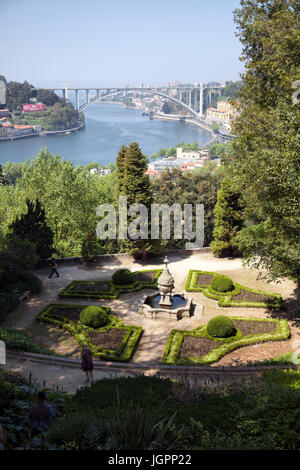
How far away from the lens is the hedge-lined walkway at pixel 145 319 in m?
14.6

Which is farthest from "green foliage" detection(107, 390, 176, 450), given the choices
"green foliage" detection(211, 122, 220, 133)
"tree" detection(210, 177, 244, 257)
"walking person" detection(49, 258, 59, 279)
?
"green foliage" detection(211, 122, 220, 133)

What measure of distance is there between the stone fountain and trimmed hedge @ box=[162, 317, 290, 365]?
137 cm

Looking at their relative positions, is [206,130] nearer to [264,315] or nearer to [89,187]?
[89,187]

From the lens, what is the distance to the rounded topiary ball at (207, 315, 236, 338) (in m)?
15.2

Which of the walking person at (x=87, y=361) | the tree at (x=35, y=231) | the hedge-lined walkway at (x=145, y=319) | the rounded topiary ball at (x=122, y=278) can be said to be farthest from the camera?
the tree at (x=35, y=231)

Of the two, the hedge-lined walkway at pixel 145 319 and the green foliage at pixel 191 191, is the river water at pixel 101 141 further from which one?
the hedge-lined walkway at pixel 145 319

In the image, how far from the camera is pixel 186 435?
660cm

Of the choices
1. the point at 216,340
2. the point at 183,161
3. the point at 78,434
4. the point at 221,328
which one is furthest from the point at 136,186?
the point at 183,161

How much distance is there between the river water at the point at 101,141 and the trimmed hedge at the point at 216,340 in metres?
103

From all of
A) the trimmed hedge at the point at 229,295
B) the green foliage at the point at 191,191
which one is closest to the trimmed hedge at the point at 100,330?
the trimmed hedge at the point at 229,295

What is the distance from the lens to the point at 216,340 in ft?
49.6

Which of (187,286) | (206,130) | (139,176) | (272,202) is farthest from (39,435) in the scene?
(206,130)

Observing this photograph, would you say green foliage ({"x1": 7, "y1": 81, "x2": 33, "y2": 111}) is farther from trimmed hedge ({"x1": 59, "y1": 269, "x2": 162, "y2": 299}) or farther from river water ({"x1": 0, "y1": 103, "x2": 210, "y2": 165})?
trimmed hedge ({"x1": 59, "y1": 269, "x2": 162, "y2": 299})

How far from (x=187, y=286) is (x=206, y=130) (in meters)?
184
